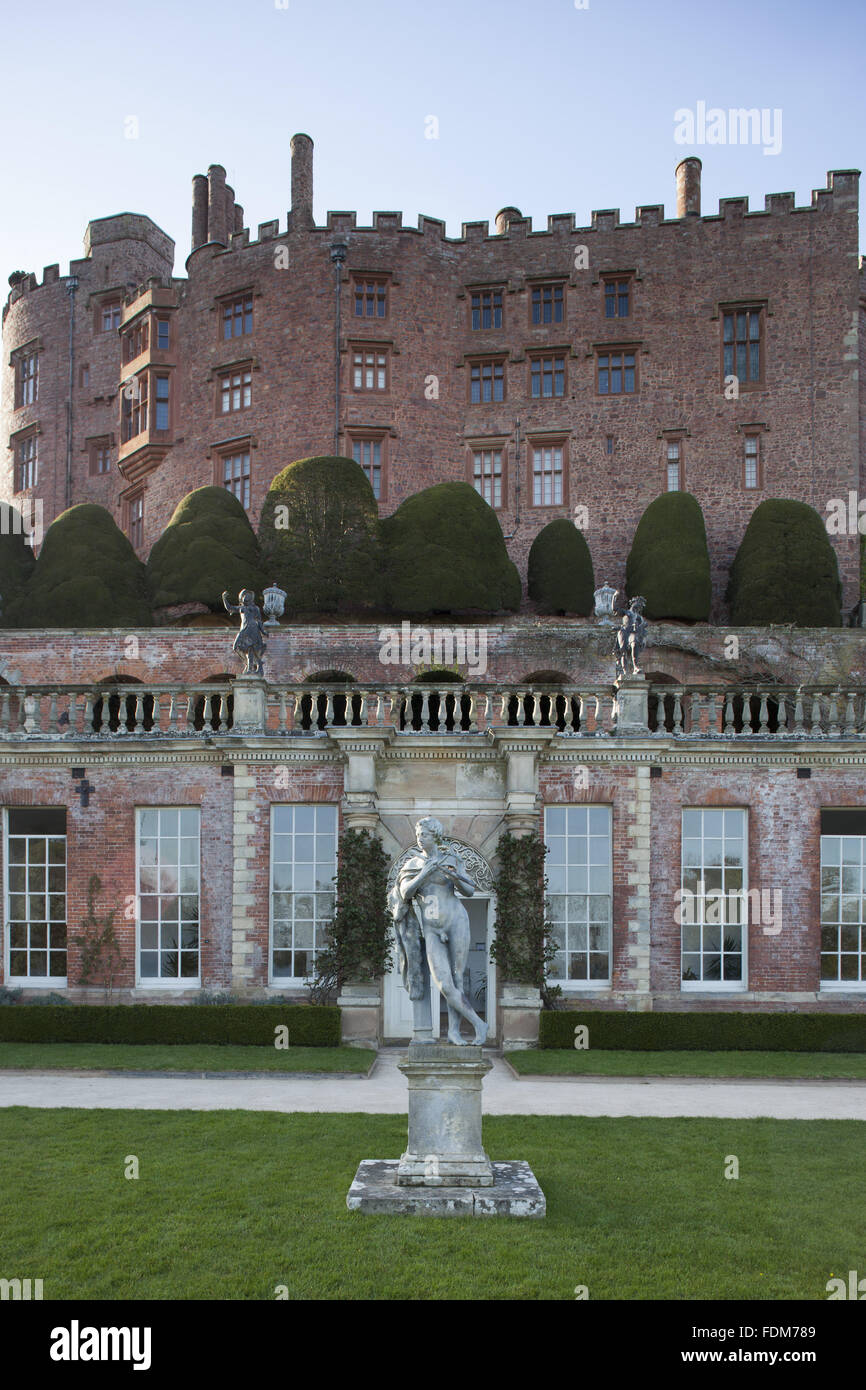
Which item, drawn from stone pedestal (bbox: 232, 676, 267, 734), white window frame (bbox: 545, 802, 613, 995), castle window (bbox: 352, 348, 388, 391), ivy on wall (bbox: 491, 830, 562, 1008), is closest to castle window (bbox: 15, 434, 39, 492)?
castle window (bbox: 352, 348, 388, 391)

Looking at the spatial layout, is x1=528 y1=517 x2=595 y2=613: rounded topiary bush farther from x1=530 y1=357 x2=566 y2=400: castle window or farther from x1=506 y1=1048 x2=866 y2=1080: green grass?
x1=506 y1=1048 x2=866 y2=1080: green grass

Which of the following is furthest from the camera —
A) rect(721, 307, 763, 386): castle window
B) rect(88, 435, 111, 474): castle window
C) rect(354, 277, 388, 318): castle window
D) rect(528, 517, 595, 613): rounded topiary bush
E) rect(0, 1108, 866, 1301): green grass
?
rect(88, 435, 111, 474): castle window

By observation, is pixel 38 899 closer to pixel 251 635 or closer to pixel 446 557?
pixel 251 635

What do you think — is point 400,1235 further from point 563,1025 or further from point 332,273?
point 332,273

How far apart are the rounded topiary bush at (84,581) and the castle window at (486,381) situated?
42.3ft

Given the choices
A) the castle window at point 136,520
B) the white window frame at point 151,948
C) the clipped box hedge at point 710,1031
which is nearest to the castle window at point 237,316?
the castle window at point 136,520

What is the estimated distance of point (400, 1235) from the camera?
8.92 meters

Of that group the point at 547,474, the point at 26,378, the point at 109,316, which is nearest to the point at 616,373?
the point at 547,474

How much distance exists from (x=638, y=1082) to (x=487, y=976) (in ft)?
14.8

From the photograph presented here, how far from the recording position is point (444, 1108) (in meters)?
10.0

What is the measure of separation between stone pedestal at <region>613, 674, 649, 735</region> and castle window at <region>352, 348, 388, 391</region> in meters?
21.7

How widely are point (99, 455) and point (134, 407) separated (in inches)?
161

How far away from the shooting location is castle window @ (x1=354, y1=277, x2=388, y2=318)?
39.3 m
